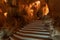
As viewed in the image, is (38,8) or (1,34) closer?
(1,34)

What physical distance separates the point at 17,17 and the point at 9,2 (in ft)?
4.12

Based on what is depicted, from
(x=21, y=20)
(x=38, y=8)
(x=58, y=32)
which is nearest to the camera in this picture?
(x=58, y=32)

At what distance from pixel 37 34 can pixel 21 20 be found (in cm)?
590

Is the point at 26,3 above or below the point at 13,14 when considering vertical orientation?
above

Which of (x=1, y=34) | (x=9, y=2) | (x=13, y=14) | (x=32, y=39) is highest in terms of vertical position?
(x=9, y=2)

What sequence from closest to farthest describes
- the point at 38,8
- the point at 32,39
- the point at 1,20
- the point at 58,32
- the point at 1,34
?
the point at 58,32, the point at 32,39, the point at 1,34, the point at 1,20, the point at 38,8

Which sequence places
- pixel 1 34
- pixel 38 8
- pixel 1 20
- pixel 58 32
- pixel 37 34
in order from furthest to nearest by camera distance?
1. pixel 38 8
2. pixel 1 20
3. pixel 1 34
4. pixel 37 34
5. pixel 58 32

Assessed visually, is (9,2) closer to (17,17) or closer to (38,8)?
(17,17)

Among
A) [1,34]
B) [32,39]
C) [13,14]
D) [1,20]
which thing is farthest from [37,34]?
[13,14]

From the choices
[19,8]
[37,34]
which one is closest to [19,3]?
[19,8]

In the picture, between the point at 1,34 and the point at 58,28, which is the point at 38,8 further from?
the point at 58,28

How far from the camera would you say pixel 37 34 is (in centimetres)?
403

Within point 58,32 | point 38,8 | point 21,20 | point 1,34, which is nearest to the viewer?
point 58,32

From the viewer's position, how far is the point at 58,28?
3.06m
